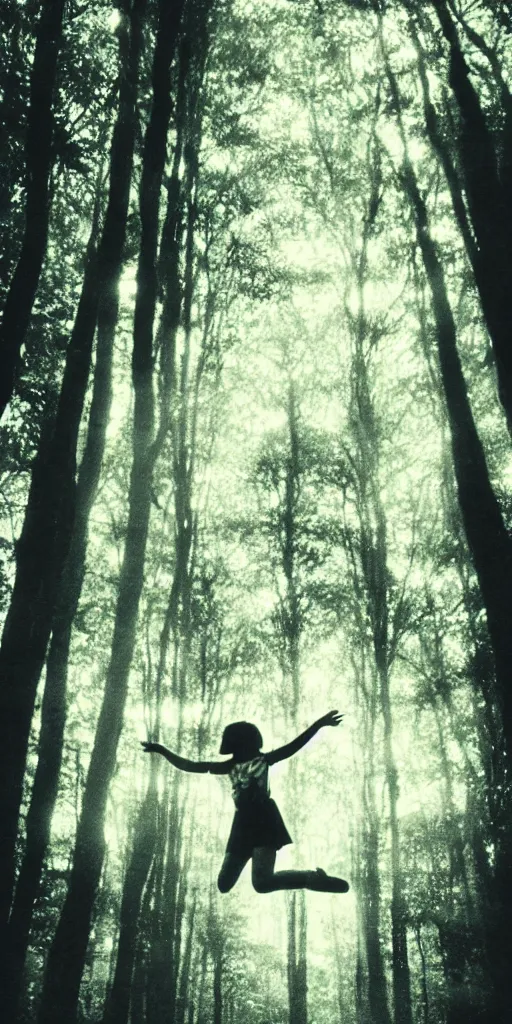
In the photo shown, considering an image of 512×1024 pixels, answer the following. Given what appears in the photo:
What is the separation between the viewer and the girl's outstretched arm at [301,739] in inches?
161

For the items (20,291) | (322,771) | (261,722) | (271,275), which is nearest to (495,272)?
(20,291)

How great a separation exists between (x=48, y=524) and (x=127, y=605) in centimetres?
141

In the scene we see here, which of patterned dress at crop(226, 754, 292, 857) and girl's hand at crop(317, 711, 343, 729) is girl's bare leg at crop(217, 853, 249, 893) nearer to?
patterned dress at crop(226, 754, 292, 857)

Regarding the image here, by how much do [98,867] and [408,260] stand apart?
12.7 m

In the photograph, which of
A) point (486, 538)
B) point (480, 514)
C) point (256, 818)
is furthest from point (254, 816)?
point (480, 514)

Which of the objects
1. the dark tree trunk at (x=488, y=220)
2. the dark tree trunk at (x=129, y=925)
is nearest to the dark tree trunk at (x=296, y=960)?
the dark tree trunk at (x=129, y=925)

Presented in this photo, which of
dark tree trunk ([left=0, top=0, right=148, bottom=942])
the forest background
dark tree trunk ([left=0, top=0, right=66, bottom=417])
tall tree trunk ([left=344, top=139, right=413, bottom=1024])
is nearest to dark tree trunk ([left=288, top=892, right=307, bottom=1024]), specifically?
the forest background

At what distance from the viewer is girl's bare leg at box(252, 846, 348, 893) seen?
12.9 ft

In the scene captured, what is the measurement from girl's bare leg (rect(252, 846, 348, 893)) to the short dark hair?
655 millimetres

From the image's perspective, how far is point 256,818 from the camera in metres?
4.16

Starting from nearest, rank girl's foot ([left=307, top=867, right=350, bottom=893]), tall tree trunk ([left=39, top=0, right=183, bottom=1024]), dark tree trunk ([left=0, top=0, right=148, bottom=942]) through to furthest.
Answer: girl's foot ([left=307, top=867, right=350, bottom=893]), dark tree trunk ([left=0, top=0, right=148, bottom=942]), tall tree trunk ([left=39, top=0, right=183, bottom=1024])

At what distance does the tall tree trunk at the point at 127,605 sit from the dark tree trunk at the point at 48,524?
0.38m

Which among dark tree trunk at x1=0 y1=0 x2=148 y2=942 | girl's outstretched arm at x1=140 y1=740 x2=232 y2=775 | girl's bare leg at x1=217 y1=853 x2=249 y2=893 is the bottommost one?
girl's bare leg at x1=217 y1=853 x2=249 y2=893

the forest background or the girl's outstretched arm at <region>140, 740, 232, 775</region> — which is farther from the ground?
the forest background
